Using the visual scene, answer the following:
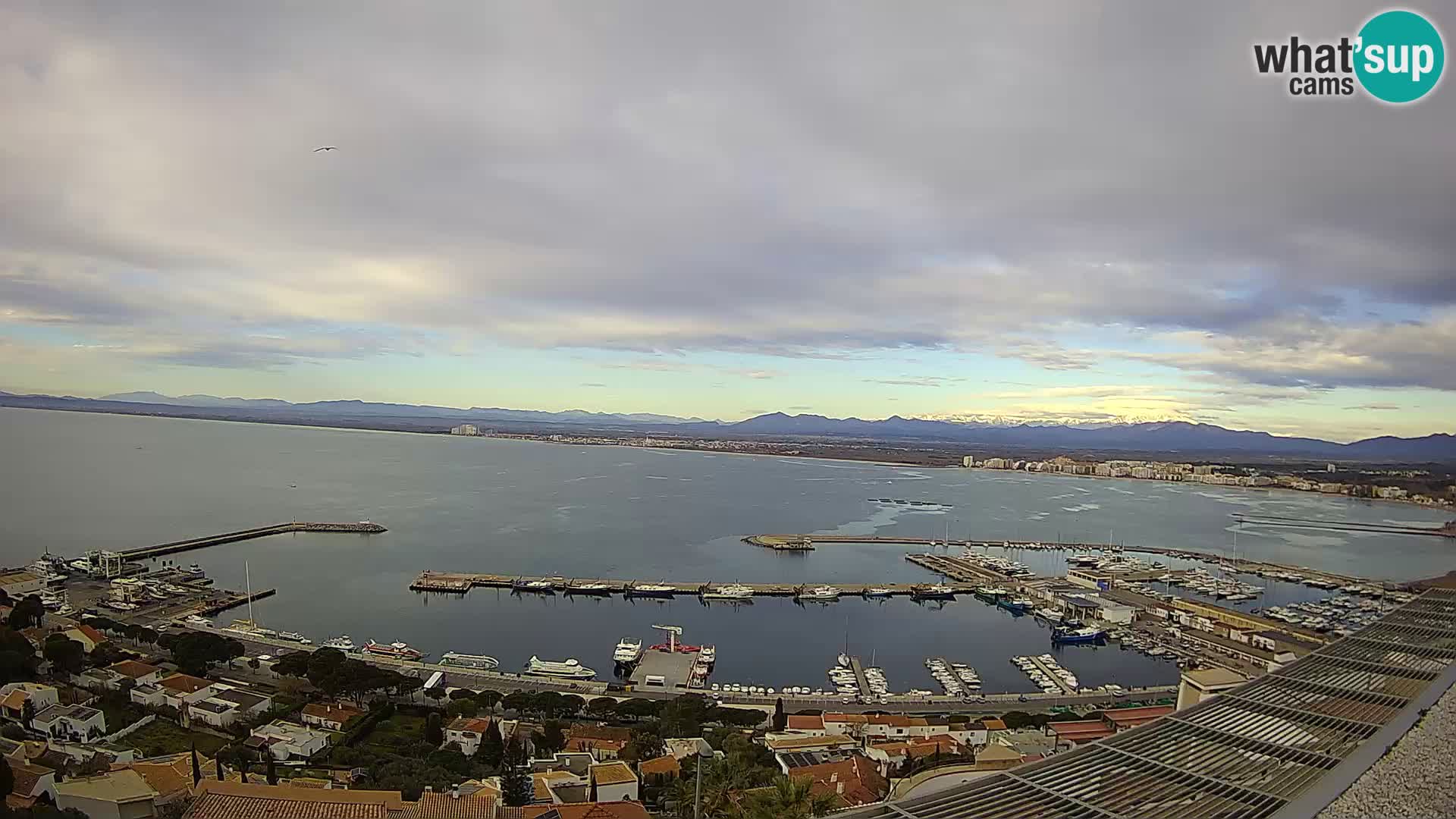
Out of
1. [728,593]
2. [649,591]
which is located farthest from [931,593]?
[649,591]

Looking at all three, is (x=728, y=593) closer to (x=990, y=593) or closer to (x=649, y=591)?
(x=649, y=591)

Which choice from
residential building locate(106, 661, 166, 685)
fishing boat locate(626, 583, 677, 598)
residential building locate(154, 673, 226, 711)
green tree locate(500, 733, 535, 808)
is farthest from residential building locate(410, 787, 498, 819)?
fishing boat locate(626, 583, 677, 598)

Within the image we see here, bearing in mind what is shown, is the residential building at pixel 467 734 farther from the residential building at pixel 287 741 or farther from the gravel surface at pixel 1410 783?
the gravel surface at pixel 1410 783

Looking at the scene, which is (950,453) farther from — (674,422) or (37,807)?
(674,422)

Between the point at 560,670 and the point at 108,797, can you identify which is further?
the point at 560,670

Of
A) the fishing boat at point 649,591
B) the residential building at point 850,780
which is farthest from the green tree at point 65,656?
the fishing boat at point 649,591

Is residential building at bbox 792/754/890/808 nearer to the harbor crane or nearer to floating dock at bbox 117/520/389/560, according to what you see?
the harbor crane

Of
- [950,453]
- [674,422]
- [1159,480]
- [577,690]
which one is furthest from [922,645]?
[674,422]

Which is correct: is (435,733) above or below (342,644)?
above
